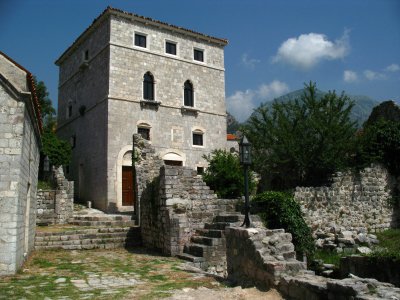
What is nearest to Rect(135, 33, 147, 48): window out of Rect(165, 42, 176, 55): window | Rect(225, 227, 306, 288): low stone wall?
Rect(165, 42, 176, 55): window

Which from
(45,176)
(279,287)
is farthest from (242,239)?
(45,176)

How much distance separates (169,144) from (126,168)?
3242 mm

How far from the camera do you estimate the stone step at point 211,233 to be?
11178mm

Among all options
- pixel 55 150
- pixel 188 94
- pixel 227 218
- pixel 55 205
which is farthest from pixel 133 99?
pixel 227 218

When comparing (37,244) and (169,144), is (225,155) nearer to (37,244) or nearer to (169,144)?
(169,144)

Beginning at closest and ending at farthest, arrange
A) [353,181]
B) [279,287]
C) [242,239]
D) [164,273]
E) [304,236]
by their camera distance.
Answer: [279,287], [242,239], [164,273], [304,236], [353,181]

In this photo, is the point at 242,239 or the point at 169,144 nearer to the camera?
the point at 242,239

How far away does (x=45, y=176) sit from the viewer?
2134 centimetres

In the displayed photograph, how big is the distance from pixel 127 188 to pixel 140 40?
30.5ft

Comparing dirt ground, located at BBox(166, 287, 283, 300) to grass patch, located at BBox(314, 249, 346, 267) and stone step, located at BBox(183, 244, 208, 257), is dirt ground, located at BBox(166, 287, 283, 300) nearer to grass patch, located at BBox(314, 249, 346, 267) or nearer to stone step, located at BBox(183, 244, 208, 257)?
stone step, located at BBox(183, 244, 208, 257)

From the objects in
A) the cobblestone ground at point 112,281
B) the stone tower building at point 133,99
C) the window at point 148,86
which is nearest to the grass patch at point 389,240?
the cobblestone ground at point 112,281

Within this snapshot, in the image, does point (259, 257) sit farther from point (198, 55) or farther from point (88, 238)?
point (198, 55)

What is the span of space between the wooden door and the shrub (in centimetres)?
1043

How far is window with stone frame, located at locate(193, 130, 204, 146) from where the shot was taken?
24.7 metres
